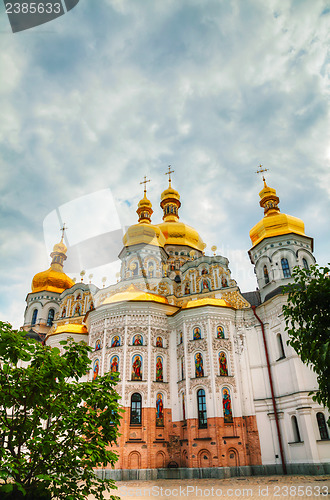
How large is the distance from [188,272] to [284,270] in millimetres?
6841

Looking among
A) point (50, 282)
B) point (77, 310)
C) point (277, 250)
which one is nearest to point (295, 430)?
point (277, 250)

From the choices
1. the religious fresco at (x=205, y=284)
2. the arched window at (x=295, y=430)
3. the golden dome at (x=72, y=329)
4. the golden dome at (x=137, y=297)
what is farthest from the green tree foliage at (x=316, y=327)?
the golden dome at (x=72, y=329)

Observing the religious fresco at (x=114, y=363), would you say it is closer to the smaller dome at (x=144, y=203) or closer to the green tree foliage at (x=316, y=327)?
the green tree foliage at (x=316, y=327)

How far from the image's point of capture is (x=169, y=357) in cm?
2330

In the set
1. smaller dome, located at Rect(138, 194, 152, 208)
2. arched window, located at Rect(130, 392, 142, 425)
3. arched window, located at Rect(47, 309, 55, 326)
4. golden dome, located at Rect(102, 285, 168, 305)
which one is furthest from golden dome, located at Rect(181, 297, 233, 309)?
arched window, located at Rect(47, 309, 55, 326)

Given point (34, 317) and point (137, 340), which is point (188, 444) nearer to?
point (137, 340)

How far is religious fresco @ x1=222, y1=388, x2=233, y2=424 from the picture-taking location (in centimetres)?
2036

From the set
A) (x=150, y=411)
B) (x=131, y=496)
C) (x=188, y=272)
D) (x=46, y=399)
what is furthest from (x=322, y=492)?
(x=188, y=272)

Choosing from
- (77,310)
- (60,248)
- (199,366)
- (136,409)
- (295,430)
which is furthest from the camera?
(60,248)

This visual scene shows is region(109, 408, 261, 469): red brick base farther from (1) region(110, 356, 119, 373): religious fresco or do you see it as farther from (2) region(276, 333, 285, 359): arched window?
(2) region(276, 333, 285, 359): arched window

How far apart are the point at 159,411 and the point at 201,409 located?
8.35ft

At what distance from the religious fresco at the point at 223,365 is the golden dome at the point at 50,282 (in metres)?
20.3

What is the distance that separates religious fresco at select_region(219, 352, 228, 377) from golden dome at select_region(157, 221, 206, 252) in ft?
45.5

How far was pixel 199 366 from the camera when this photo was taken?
71.5 ft
